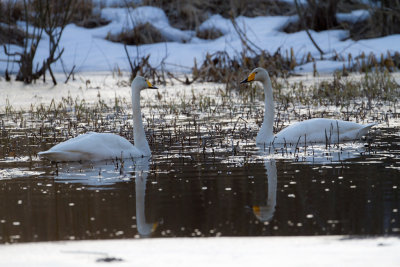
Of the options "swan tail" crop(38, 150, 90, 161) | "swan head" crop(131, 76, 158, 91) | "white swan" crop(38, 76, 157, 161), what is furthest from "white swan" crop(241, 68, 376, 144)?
"swan tail" crop(38, 150, 90, 161)

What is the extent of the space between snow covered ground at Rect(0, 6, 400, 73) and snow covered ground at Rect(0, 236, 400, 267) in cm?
1372

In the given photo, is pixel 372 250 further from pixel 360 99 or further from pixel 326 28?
pixel 326 28

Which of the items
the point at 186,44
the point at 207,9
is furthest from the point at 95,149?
the point at 207,9

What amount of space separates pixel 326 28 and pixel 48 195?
685 inches

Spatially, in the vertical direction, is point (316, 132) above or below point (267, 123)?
below

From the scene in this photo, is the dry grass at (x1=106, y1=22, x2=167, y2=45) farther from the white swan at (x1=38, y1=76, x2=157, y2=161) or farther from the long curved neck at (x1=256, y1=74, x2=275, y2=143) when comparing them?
the white swan at (x1=38, y1=76, x2=157, y2=161)

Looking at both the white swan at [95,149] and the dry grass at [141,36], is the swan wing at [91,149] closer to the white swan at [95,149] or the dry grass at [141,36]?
the white swan at [95,149]

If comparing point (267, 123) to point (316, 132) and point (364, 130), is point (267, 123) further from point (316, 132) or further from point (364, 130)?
point (364, 130)

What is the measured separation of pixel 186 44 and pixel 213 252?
1814 cm

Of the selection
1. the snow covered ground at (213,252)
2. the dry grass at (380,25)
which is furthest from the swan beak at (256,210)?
the dry grass at (380,25)

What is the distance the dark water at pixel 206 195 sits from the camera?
4680 millimetres

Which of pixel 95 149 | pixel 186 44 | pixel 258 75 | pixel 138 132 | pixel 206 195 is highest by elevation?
pixel 186 44

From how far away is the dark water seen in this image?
468 cm

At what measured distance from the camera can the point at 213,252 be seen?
4.18 meters
